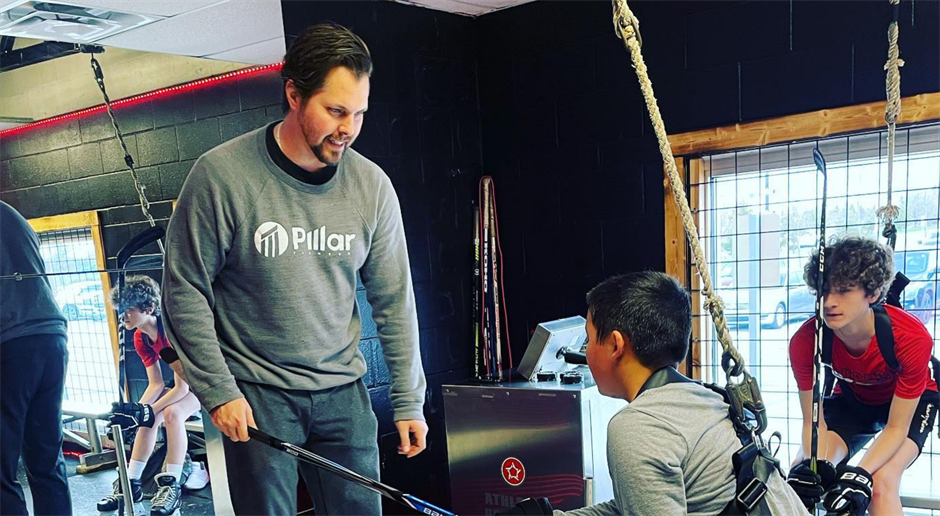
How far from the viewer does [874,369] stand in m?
2.63

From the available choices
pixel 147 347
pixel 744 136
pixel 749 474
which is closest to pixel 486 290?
pixel 744 136

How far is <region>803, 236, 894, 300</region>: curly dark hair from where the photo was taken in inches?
98.3

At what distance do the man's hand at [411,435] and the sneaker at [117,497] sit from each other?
1.24 metres

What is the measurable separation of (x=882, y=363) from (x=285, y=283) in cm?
208

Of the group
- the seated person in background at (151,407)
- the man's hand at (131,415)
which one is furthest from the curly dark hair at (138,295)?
the man's hand at (131,415)

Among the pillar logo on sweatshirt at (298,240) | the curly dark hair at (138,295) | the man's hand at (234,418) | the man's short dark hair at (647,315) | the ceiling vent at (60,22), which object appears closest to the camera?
the man's short dark hair at (647,315)

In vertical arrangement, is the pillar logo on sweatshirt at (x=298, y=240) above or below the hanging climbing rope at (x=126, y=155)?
below

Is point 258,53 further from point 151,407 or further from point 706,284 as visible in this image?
point 706,284

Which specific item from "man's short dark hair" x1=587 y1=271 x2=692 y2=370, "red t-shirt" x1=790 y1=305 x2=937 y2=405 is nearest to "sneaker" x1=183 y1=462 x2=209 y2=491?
"man's short dark hair" x1=587 y1=271 x2=692 y2=370

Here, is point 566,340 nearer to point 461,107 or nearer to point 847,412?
point 847,412

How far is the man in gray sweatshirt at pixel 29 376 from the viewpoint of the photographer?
97.9 inches

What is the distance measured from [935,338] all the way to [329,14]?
116 inches

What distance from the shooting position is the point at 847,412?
2.78 m

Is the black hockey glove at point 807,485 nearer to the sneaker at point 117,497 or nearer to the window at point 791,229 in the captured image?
the window at point 791,229
